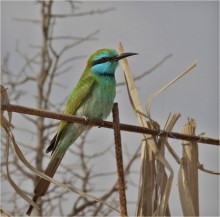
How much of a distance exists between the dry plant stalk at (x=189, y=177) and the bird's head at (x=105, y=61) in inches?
47.6

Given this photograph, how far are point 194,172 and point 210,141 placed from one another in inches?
6.5

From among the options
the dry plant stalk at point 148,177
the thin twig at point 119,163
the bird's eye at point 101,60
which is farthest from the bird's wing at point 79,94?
the thin twig at point 119,163

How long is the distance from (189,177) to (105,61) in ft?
4.59

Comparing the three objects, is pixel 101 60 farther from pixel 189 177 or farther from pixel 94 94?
pixel 189 177

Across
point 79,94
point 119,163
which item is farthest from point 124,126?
point 79,94

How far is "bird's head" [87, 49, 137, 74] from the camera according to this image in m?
2.76

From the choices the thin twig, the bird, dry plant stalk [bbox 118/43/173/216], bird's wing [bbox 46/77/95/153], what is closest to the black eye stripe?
the bird

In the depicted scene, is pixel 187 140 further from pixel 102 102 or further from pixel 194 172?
pixel 102 102

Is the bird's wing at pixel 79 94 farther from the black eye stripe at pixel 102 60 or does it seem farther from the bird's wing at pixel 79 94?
the black eye stripe at pixel 102 60

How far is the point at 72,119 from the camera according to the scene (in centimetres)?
147

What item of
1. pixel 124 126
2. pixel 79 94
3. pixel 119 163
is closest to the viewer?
pixel 119 163

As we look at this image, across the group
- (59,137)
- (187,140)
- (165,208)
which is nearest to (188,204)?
(165,208)

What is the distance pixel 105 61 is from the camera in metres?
2.79

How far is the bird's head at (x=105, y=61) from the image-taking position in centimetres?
276
